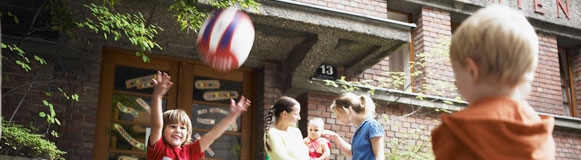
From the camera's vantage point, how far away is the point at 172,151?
4.38 meters

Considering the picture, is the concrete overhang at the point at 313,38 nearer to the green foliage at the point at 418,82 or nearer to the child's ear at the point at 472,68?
the green foliage at the point at 418,82

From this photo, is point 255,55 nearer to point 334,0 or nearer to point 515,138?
point 334,0

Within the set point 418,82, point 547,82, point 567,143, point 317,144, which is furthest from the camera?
point 547,82

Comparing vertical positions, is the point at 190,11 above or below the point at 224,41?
above

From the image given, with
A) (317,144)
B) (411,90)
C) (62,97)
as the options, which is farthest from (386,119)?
(62,97)

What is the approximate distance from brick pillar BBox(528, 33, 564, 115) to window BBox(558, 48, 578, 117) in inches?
25.1

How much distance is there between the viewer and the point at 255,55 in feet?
28.6

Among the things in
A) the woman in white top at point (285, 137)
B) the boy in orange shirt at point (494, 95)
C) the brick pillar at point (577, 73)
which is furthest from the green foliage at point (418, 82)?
the boy in orange shirt at point (494, 95)

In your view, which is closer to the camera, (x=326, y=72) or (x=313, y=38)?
(x=313, y=38)

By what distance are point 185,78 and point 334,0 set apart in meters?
2.54

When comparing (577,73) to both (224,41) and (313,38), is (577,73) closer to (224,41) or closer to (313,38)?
(313,38)

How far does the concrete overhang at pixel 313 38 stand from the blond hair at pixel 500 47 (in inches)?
208

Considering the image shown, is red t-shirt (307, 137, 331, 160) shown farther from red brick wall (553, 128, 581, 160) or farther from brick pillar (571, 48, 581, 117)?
brick pillar (571, 48, 581, 117)

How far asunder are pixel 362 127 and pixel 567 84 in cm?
823
